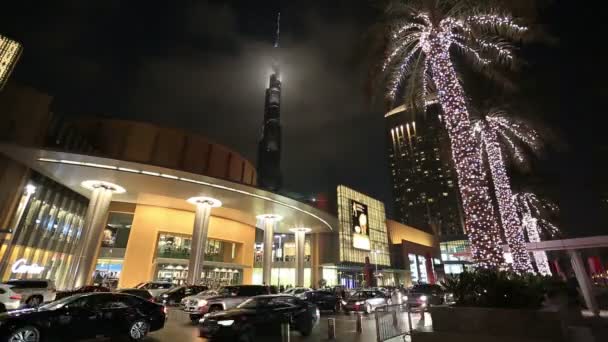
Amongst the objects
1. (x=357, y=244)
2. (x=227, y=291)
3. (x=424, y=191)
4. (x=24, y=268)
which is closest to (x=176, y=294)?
(x=227, y=291)

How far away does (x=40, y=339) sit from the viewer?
8.16m

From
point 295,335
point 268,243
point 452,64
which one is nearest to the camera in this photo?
point 295,335

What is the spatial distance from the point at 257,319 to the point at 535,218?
3624 cm

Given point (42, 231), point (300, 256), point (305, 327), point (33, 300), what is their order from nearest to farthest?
point (305, 327), point (33, 300), point (42, 231), point (300, 256)

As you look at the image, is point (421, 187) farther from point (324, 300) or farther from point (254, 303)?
point (254, 303)

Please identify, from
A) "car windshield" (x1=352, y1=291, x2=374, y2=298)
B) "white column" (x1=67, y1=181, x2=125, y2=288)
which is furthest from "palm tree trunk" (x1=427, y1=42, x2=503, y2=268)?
"white column" (x1=67, y1=181, x2=125, y2=288)

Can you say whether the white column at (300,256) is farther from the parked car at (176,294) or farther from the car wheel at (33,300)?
the car wheel at (33,300)

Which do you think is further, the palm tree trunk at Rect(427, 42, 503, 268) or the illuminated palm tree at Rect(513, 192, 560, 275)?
the illuminated palm tree at Rect(513, 192, 560, 275)

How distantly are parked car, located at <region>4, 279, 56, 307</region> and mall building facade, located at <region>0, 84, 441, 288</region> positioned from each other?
882cm

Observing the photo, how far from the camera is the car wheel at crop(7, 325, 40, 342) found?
768 centimetres

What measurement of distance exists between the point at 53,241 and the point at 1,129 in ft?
49.1

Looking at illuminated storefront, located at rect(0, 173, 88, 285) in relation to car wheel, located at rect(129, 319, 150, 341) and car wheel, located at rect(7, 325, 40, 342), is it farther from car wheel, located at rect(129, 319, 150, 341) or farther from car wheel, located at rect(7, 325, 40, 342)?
car wheel, located at rect(7, 325, 40, 342)

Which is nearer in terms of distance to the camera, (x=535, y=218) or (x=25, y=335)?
(x=25, y=335)

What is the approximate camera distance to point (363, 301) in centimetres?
1977
